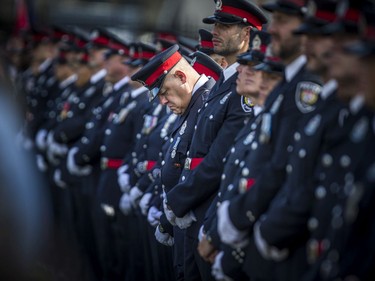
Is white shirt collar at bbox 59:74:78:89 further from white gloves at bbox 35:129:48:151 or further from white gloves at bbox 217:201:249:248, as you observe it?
white gloves at bbox 217:201:249:248

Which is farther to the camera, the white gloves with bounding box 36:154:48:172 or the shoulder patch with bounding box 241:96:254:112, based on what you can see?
the white gloves with bounding box 36:154:48:172

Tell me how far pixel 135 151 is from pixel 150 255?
3.02 ft

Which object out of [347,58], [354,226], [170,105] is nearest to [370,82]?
[347,58]

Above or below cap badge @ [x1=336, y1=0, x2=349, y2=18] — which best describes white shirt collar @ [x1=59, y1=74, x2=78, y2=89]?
below

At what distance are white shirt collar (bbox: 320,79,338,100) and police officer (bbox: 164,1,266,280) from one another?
1721 millimetres

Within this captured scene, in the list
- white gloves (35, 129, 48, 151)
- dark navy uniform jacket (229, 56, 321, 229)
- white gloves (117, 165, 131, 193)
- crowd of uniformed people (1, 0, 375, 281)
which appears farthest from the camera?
white gloves (35, 129, 48, 151)

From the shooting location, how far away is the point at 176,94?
8.16 metres

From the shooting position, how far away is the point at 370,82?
16.7 ft

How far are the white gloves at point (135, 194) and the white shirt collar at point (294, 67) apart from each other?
3769 mm

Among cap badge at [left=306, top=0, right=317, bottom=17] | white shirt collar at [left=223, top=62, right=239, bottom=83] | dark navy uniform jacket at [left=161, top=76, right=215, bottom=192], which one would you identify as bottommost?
dark navy uniform jacket at [left=161, top=76, right=215, bottom=192]

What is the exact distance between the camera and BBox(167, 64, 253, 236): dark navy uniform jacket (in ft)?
24.1

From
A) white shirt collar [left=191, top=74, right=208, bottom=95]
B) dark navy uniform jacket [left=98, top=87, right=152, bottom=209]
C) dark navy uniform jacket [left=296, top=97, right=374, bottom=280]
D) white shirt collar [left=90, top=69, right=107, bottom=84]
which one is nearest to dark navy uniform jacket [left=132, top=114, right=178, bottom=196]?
white shirt collar [left=191, top=74, right=208, bottom=95]

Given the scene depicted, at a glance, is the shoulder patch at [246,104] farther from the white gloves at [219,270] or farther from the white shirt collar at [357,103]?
the white shirt collar at [357,103]

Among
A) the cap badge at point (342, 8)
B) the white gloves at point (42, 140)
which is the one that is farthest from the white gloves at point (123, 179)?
the cap badge at point (342, 8)
